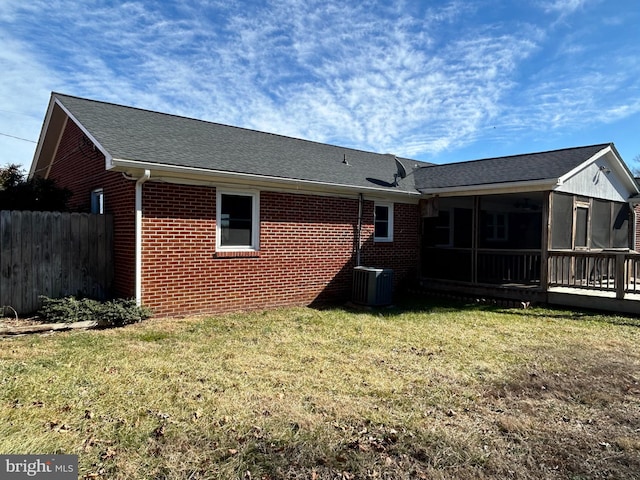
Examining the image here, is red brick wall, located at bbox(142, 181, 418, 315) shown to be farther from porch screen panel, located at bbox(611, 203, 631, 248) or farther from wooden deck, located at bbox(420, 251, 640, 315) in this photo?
porch screen panel, located at bbox(611, 203, 631, 248)

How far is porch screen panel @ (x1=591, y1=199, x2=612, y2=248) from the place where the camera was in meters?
13.1

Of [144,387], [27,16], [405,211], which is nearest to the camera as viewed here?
[144,387]

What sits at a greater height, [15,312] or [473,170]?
[473,170]

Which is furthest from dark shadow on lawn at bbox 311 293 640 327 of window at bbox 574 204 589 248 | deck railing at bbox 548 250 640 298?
window at bbox 574 204 589 248

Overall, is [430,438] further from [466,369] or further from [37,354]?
[37,354]

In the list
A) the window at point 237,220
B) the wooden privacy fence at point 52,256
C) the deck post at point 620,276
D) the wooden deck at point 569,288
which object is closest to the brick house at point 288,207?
the window at point 237,220

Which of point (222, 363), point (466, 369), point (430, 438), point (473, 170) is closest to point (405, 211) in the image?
point (473, 170)

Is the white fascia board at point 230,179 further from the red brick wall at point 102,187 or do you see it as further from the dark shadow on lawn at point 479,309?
the dark shadow on lawn at point 479,309

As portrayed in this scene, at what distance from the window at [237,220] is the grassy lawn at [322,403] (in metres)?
2.22

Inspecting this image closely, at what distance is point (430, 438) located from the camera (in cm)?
360

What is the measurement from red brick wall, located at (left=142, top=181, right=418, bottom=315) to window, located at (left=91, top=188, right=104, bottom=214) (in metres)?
2.47

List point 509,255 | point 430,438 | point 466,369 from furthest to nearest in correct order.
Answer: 1. point 509,255
2. point 466,369
3. point 430,438

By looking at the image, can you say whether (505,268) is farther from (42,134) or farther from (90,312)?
(42,134)

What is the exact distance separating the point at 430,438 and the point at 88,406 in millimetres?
3227
